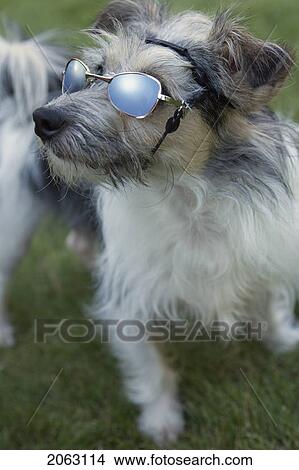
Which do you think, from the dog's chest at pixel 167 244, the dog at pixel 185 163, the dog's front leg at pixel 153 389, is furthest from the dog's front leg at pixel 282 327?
the dog's chest at pixel 167 244

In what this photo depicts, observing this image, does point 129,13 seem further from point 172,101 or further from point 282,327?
point 282,327

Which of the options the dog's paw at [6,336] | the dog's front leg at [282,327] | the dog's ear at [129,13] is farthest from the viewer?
the dog's paw at [6,336]

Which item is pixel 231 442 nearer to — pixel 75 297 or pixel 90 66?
pixel 75 297

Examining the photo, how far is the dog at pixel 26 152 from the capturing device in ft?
7.18

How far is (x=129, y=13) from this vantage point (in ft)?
5.82

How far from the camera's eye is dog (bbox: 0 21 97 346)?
2189 mm

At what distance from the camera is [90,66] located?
64.9 inches

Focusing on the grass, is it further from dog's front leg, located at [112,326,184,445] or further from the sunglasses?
the sunglasses

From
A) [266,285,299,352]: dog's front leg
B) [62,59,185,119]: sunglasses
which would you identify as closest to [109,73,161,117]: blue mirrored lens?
[62,59,185,119]: sunglasses

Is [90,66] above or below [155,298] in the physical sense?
above

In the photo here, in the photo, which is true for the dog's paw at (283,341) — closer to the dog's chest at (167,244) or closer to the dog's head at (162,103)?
the dog's chest at (167,244)

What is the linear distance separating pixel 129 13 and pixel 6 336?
1.57 meters
